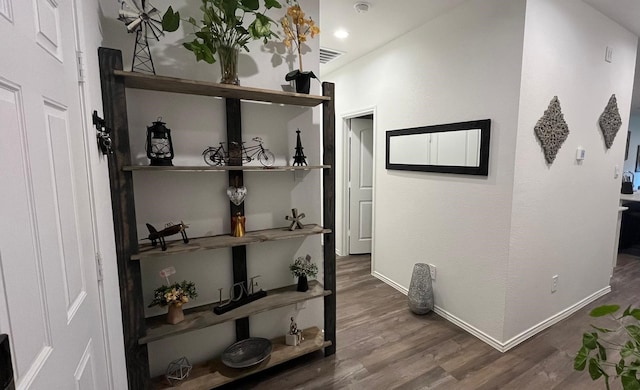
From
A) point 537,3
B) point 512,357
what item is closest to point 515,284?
point 512,357

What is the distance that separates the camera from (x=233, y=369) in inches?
71.6

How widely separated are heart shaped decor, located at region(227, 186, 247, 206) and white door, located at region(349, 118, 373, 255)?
2.53 metres

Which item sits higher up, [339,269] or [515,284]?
[515,284]

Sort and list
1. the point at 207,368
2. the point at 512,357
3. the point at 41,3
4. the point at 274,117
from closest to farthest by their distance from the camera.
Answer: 1. the point at 41,3
2. the point at 207,368
3. the point at 274,117
4. the point at 512,357

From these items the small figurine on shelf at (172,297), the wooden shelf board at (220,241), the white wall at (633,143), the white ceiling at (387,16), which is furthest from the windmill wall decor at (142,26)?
the white wall at (633,143)

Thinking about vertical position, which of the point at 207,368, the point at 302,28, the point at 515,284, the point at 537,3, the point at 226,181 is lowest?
the point at 207,368

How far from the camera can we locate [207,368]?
1840mm

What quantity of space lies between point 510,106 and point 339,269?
265cm

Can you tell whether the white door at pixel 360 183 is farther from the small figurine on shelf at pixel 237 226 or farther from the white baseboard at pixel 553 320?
the small figurine on shelf at pixel 237 226

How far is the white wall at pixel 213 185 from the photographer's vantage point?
5.50 ft

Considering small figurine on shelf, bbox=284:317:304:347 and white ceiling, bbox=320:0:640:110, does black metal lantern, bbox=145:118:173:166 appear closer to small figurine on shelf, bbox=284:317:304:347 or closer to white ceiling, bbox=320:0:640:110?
small figurine on shelf, bbox=284:317:304:347

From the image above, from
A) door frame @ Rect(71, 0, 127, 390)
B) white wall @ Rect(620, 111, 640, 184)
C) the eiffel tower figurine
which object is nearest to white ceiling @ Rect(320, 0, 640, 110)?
the eiffel tower figurine

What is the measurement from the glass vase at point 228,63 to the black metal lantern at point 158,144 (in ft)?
1.38

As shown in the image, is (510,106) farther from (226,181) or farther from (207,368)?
(207,368)
